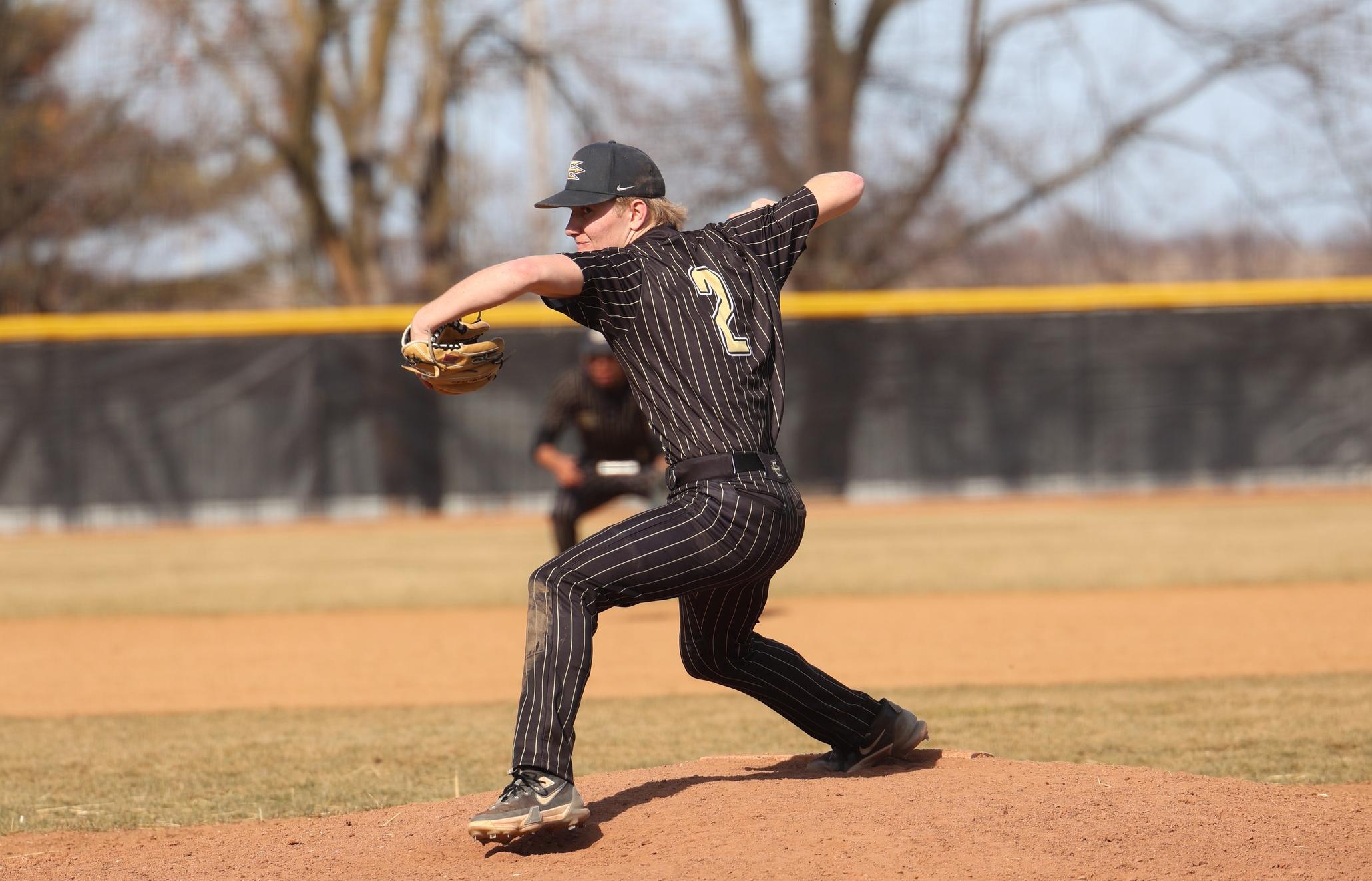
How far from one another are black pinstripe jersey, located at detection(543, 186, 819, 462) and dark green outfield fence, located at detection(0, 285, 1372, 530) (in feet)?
43.5

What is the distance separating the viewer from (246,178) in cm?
2548

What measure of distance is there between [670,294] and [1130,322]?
14593 millimetres

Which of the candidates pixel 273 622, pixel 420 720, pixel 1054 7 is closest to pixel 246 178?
pixel 1054 7

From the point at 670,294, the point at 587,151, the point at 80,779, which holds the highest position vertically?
the point at 587,151

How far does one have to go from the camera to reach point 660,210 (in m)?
3.76

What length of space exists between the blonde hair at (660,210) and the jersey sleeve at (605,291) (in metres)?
0.18

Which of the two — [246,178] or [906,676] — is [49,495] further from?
[906,676]

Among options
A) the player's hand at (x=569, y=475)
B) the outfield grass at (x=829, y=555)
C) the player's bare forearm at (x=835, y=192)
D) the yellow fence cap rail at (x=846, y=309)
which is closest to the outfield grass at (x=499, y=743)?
the player's bare forearm at (x=835, y=192)

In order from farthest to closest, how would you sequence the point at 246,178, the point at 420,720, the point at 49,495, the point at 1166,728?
the point at 246,178
the point at 49,495
the point at 420,720
the point at 1166,728

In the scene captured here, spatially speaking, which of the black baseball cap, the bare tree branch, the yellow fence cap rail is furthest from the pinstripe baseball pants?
the bare tree branch

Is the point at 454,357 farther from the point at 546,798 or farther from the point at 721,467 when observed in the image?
the point at 546,798

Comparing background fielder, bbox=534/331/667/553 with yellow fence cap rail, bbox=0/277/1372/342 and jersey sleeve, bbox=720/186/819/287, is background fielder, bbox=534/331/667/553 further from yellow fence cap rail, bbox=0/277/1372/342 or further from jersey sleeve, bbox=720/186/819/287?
yellow fence cap rail, bbox=0/277/1372/342

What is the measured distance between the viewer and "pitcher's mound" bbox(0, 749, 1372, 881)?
3.31 meters

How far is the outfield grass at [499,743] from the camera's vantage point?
489cm
